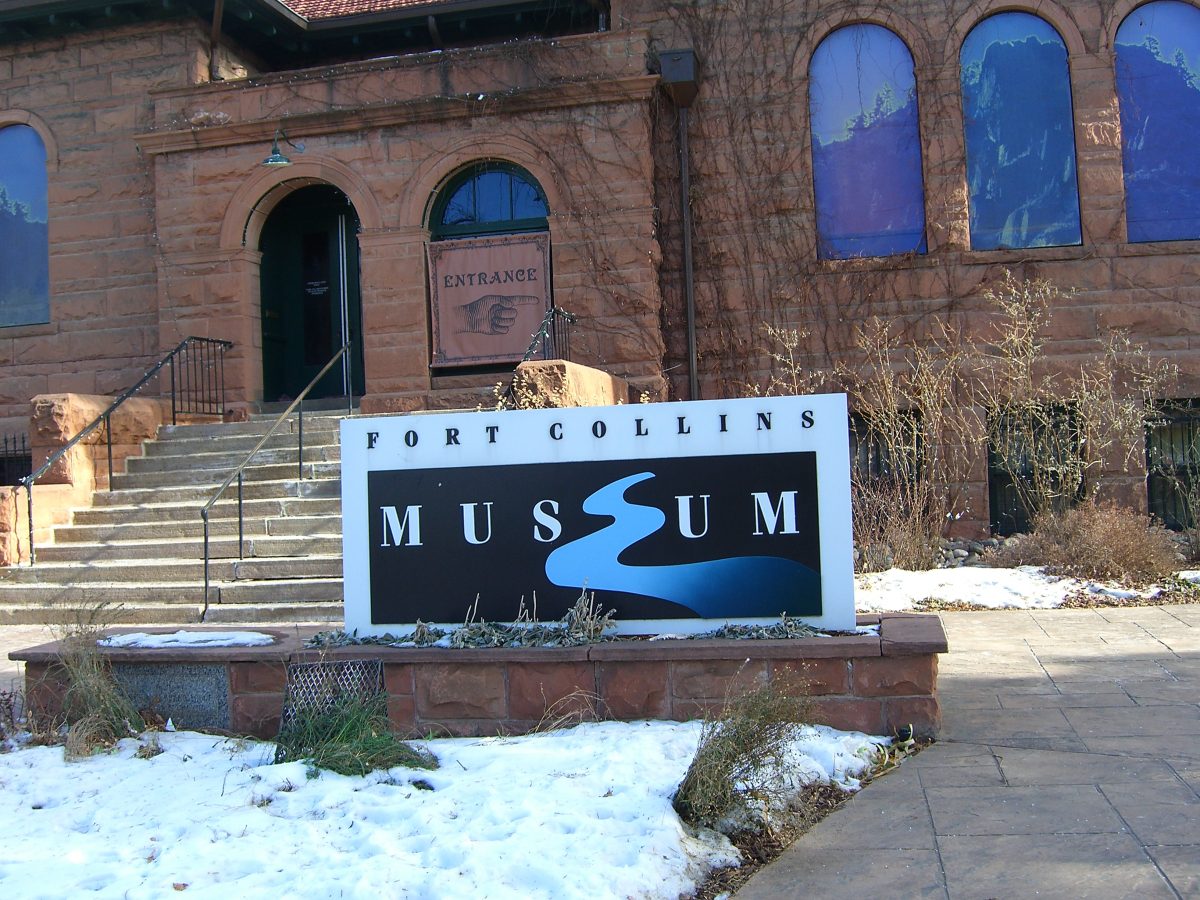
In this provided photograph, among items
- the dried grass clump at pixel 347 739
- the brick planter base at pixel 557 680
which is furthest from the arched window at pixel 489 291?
the dried grass clump at pixel 347 739

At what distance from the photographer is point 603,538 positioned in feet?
18.3

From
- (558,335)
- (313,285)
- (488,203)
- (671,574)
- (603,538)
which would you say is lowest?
(671,574)

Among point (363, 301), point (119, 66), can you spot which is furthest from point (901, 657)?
point (119, 66)

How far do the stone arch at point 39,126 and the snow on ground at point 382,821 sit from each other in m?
11.9

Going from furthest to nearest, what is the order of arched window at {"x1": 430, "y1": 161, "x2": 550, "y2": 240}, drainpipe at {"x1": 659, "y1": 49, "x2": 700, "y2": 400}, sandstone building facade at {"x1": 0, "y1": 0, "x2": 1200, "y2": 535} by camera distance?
arched window at {"x1": 430, "y1": 161, "x2": 550, "y2": 240}, drainpipe at {"x1": 659, "y1": 49, "x2": 700, "y2": 400}, sandstone building facade at {"x1": 0, "y1": 0, "x2": 1200, "y2": 535}

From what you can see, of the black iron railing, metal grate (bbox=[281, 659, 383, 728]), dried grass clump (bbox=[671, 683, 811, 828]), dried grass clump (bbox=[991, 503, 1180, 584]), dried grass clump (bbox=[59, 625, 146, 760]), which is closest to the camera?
dried grass clump (bbox=[671, 683, 811, 828])

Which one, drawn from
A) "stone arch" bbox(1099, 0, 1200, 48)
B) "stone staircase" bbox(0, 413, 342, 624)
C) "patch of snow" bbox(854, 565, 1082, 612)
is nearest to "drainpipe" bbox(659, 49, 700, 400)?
"patch of snow" bbox(854, 565, 1082, 612)

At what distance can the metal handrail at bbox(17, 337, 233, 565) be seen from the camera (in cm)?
1061

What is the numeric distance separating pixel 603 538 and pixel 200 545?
5878 mm

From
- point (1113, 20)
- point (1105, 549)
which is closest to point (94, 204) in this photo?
point (1105, 549)

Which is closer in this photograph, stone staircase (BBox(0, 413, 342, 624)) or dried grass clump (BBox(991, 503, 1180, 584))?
stone staircase (BBox(0, 413, 342, 624))

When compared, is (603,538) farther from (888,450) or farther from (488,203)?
(488,203)

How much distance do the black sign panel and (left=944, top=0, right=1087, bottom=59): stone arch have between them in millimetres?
9676

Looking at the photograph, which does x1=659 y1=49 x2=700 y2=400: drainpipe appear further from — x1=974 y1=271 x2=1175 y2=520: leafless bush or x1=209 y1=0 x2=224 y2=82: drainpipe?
x1=209 y1=0 x2=224 y2=82: drainpipe
